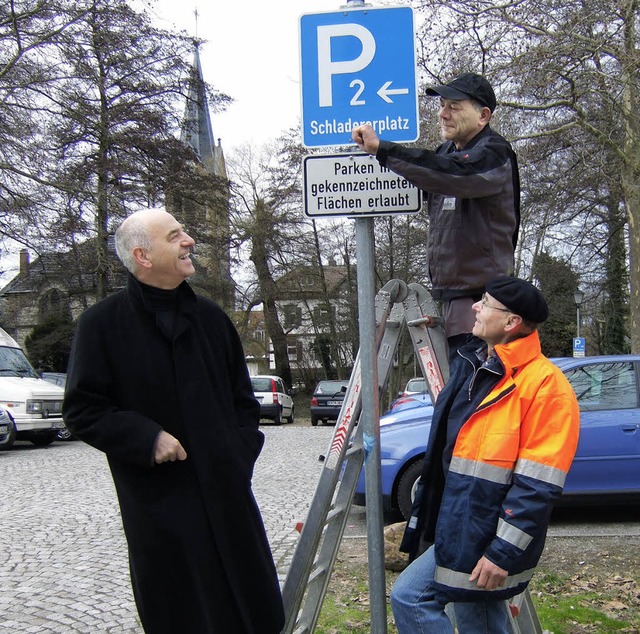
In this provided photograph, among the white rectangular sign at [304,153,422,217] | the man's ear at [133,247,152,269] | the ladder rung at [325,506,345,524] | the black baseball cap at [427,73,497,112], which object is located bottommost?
the ladder rung at [325,506,345,524]

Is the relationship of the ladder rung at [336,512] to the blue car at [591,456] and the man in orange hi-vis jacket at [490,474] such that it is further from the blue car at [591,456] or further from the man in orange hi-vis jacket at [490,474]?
the blue car at [591,456]

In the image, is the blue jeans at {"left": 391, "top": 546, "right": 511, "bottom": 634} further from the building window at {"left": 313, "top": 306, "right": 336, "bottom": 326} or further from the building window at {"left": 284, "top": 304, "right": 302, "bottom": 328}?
the building window at {"left": 313, "top": 306, "right": 336, "bottom": 326}

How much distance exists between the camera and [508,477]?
243 centimetres

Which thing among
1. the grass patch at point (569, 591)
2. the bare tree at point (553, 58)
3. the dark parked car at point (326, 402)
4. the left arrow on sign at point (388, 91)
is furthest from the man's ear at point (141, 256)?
the dark parked car at point (326, 402)

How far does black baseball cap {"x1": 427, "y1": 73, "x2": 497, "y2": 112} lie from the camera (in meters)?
2.97

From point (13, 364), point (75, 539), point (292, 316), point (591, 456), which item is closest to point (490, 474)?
point (591, 456)

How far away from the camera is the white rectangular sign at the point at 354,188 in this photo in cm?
306

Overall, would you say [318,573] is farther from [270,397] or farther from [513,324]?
[270,397]

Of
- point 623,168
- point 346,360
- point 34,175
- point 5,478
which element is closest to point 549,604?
point 5,478

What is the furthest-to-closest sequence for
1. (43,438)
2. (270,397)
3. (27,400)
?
(270,397) < (43,438) < (27,400)

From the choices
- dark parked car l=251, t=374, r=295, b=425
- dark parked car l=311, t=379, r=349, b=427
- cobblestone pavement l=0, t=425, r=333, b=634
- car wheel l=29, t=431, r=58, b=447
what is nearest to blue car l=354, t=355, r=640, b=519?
cobblestone pavement l=0, t=425, r=333, b=634

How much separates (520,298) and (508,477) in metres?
0.62

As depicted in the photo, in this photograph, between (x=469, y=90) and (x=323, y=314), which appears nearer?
(x=469, y=90)

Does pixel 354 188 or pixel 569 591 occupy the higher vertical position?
pixel 354 188
